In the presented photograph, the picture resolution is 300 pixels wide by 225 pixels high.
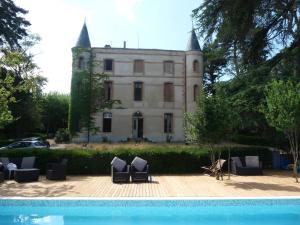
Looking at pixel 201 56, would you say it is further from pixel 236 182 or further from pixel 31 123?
pixel 236 182

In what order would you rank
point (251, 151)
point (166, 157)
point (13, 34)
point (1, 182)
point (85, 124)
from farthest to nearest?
point (85, 124) → point (13, 34) → point (251, 151) → point (166, 157) → point (1, 182)

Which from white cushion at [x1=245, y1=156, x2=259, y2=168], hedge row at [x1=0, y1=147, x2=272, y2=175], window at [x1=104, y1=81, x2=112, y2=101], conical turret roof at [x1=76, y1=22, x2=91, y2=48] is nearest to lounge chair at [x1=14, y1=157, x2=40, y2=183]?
hedge row at [x1=0, y1=147, x2=272, y2=175]

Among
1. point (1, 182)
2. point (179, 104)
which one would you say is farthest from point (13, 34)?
point (179, 104)

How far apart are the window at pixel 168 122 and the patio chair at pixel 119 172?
79.3 ft

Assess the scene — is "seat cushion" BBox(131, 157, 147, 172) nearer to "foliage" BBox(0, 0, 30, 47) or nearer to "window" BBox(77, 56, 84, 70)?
"foliage" BBox(0, 0, 30, 47)

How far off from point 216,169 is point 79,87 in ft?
63.4

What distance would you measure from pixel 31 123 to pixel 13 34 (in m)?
19.3

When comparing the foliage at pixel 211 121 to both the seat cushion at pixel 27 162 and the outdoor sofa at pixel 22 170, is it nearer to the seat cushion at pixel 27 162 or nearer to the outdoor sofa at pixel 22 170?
the outdoor sofa at pixel 22 170

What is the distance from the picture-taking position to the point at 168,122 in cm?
3894

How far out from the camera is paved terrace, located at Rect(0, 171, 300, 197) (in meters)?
11.6

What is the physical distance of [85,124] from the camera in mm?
32094

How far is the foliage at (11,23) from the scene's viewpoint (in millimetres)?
20859

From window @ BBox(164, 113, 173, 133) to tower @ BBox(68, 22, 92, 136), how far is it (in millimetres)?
9215

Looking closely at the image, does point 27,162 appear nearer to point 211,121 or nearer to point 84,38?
point 211,121
